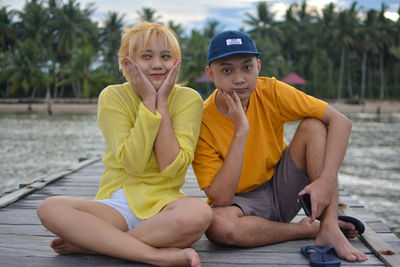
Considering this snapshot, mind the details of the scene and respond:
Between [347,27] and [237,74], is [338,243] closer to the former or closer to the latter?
[237,74]

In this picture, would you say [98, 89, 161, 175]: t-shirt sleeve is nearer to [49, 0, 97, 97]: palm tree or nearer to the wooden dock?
the wooden dock

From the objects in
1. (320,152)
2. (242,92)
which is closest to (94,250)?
(242,92)

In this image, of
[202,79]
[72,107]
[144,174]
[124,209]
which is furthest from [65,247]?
[202,79]

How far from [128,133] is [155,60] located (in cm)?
41

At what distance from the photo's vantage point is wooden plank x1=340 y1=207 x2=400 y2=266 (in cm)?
207

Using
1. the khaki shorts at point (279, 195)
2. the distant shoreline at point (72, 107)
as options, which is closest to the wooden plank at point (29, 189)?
the khaki shorts at point (279, 195)

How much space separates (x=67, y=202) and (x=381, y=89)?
4144 cm

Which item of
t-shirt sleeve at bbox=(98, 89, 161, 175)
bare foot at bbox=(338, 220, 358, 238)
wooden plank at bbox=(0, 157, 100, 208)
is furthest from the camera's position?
wooden plank at bbox=(0, 157, 100, 208)

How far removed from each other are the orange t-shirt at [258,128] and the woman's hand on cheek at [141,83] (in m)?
0.42

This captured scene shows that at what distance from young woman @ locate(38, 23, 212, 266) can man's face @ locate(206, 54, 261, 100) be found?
0.56 ft

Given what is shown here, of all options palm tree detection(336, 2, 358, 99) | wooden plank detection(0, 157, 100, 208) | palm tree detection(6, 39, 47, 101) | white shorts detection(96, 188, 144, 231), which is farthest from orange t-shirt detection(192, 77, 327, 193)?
palm tree detection(336, 2, 358, 99)

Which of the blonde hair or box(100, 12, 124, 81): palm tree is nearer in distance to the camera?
the blonde hair

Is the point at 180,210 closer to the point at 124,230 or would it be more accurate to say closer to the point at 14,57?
the point at 124,230

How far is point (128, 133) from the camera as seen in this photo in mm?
2141
